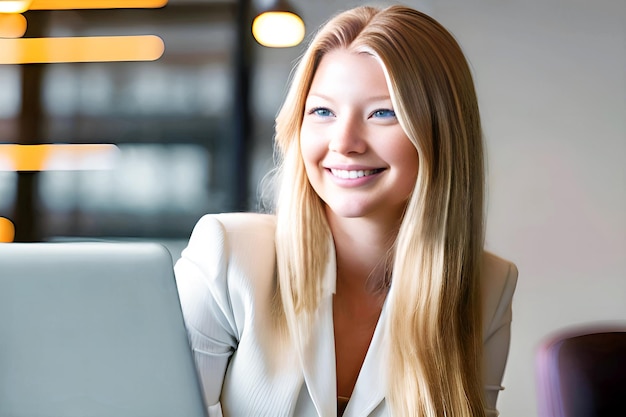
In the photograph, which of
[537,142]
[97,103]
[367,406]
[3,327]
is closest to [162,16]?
[97,103]

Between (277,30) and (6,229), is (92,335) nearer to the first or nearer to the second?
(277,30)

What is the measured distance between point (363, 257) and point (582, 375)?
0.67 meters

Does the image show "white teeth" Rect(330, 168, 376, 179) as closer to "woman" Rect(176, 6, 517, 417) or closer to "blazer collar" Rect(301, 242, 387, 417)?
A: "woman" Rect(176, 6, 517, 417)

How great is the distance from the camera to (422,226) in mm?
1360

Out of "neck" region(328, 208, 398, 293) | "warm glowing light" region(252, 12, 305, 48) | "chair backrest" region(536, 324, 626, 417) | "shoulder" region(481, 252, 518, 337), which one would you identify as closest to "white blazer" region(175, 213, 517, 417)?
"neck" region(328, 208, 398, 293)

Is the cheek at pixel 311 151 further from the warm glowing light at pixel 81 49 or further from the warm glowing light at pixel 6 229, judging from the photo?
the warm glowing light at pixel 6 229

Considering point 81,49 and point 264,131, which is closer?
point 264,131

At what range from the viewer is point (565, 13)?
332 centimetres

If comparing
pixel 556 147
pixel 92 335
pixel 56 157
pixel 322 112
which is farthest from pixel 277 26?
pixel 92 335

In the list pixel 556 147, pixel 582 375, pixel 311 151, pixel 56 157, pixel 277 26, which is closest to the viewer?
pixel 582 375

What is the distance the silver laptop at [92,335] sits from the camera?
55 cm

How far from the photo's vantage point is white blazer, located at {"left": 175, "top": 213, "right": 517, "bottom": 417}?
1.27 meters

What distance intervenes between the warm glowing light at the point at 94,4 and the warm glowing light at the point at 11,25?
85 millimetres

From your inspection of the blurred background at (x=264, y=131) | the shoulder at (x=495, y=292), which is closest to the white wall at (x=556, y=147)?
the blurred background at (x=264, y=131)
